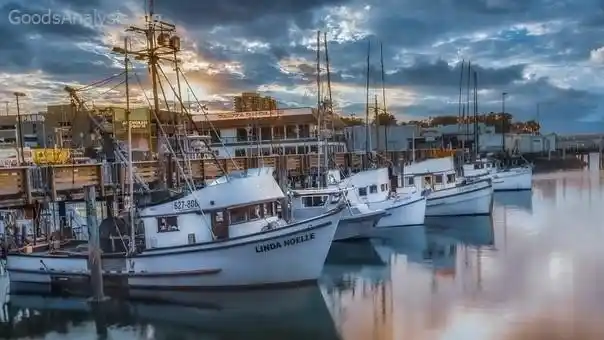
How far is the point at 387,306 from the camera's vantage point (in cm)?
2147

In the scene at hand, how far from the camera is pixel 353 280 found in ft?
85.2

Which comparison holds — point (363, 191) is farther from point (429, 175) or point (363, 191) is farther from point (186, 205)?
point (186, 205)

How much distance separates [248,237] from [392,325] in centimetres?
610

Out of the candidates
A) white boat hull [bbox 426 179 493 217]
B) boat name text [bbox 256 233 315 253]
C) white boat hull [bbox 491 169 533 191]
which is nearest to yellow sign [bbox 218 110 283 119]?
white boat hull [bbox 491 169 533 191]

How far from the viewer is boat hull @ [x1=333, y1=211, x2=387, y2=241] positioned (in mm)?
34500

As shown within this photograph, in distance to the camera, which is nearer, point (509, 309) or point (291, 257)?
point (509, 309)

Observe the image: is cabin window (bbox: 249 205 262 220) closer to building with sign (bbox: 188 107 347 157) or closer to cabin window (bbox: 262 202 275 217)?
cabin window (bbox: 262 202 275 217)

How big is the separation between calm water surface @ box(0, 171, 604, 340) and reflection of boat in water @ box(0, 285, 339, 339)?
36 mm

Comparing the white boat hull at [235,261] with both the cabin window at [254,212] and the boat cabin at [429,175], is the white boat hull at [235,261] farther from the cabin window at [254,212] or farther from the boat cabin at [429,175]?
the boat cabin at [429,175]

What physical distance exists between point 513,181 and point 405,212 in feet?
120

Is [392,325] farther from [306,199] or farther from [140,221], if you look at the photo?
[306,199]

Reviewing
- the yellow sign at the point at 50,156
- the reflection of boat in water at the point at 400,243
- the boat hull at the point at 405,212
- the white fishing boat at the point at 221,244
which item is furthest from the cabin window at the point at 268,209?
the yellow sign at the point at 50,156

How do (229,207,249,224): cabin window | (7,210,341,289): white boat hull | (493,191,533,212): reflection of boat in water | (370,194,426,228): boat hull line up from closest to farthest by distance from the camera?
(7,210,341,289): white boat hull → (229,207,249,224): cabin window → (370,194,426,228): boat hull → (493,191,533,212): reflection of boat in water

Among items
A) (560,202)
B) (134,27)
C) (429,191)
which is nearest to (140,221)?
(134,27)
